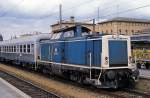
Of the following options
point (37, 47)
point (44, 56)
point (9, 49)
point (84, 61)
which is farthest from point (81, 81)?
point (9, 49)

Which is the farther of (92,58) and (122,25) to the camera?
(122,25)

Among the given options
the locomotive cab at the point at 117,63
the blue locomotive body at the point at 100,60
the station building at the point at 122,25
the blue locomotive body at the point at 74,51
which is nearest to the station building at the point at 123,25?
the station building at the point at 122,25

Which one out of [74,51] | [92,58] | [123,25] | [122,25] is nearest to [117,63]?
[92,58]

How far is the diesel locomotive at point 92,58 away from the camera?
1777 centimetres

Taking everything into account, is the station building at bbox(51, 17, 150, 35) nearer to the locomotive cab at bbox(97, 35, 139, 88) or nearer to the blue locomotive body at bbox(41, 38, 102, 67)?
the blue locomotive body at bbox(41, 38, 102, 67)

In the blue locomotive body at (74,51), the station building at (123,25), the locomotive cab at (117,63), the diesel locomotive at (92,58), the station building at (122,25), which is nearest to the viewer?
the locomotive cab at (117,63)

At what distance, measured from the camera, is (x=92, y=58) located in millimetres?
18469

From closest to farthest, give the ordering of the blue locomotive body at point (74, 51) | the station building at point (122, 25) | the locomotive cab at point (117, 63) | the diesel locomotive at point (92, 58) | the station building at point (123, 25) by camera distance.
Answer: the locomotive cab at point (117, 63)
the diesel locomotive at point (92, 58)
the blue locomotive body at point (74, 51)
the station building at point (122, 25)
the station building at point (123, 25)

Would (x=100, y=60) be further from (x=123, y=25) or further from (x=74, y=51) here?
(x=123, y=25)

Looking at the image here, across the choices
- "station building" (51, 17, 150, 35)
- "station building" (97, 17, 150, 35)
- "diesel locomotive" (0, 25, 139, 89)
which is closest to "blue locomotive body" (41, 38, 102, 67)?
"diesel locomotive" (0, 25, 139, 89)

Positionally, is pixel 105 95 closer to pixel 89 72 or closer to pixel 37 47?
pixel 89 72

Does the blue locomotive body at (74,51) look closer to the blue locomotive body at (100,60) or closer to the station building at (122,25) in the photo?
the blue locomotive body at (100,60)

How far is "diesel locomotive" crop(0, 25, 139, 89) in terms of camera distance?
17.8 m

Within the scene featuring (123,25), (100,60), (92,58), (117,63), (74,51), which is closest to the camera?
(100,60)
